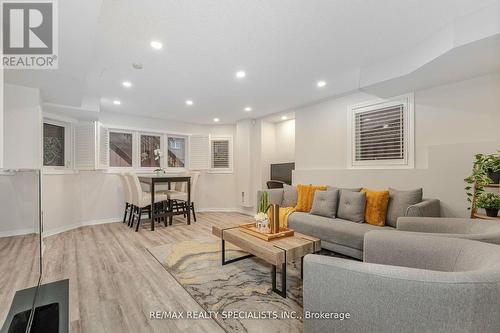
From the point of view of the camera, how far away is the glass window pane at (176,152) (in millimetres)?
6066

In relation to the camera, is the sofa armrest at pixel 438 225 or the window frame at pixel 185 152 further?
the window frame at pixel 185 152

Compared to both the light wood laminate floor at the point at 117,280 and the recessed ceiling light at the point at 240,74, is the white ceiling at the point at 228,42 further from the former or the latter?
the light wood laminate floor at the point at 117,280

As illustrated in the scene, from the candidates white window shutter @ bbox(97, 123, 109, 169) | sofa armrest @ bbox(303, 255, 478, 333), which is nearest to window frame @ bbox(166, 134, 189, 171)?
white window shutter @ bbox(97, 123, 109, 169)

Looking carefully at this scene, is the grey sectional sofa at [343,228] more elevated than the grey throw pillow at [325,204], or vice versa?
the grey throw pillow at [325,204]

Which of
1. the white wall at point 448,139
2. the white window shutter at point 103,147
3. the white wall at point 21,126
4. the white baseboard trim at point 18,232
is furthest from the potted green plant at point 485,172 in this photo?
the white window shutter at point 103,147

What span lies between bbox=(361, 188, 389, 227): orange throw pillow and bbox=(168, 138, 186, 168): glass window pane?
15.6 feet

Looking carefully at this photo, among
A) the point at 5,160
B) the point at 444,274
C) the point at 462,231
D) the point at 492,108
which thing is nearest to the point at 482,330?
the point at 444,274

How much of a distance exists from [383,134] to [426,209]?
56.0 inches

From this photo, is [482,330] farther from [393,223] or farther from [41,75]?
[41,75]

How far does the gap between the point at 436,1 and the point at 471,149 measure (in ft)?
5.98

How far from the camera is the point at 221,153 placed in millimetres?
6465

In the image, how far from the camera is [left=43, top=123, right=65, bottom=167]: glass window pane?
4117 mm

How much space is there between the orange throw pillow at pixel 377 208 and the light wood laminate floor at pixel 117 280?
224 cm

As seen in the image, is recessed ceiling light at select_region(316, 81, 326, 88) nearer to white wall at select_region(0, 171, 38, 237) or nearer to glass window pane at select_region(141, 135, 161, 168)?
white wall at select_region(0, 171, 38, 237)
